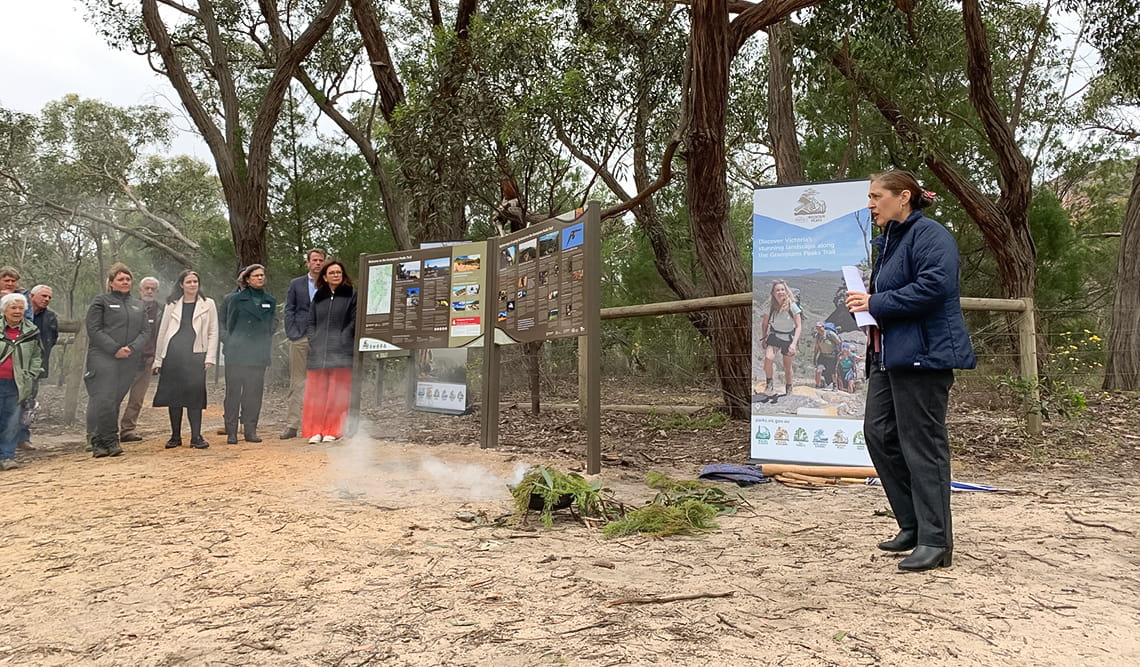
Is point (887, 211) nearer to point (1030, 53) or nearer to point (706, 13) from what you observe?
point (706, 13)

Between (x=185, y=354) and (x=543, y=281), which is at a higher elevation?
(x=543, y=281)

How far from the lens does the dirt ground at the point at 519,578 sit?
2.39 metres

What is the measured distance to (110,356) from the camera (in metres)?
6.71

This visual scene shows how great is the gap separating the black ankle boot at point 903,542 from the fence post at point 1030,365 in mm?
3680

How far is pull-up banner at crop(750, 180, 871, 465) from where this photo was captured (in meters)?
5.57

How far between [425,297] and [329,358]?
3.68 feet

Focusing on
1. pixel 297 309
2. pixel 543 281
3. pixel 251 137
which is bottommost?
pixel 297 309

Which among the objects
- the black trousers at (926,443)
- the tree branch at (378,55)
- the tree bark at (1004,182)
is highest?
the tree branch at (378,55)

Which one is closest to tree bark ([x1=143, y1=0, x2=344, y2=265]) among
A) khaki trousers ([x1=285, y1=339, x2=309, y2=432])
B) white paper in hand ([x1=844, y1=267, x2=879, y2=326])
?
khaki trousers ([x1=285, y1=339, x2=309, y2=432])

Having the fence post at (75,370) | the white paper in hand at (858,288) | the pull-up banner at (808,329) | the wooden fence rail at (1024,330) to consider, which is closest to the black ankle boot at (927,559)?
the white paper in hand at (858,288)

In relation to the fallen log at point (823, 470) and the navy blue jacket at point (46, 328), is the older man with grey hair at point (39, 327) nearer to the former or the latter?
the navy blue jacket at point (46, 328)

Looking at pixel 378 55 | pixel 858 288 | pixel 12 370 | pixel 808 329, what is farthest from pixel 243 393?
pixel 378 55

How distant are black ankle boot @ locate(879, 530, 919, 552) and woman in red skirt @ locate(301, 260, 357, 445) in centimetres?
544

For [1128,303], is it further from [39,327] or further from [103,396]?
[39,327]
